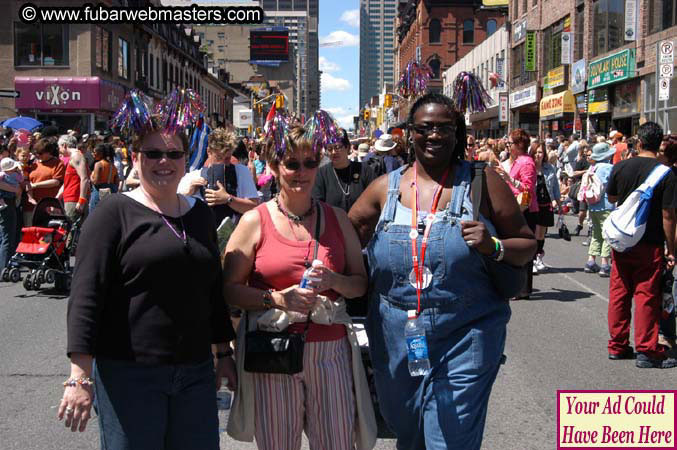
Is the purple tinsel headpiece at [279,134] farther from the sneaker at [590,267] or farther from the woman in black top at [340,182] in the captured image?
the sneaker at [590,267]

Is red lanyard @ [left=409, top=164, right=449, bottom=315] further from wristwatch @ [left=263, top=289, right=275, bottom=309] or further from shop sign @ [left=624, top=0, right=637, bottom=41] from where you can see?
shop sign @ [left=624, top=0, right=637, bottom=41]

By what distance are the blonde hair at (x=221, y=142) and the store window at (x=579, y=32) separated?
1180 inches

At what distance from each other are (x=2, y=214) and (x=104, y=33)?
27.1 m

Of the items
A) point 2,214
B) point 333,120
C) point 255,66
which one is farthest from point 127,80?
point 255,66

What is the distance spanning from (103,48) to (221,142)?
3155 centimetres

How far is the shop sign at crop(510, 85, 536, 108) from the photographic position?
4111 cm

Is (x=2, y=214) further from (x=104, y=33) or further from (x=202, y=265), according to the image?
(x=104, y=33)

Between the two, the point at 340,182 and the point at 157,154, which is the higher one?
the point at 157,154

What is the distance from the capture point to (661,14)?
79.3 ft

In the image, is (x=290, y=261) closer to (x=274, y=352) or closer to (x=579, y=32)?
(x=274, y=352)

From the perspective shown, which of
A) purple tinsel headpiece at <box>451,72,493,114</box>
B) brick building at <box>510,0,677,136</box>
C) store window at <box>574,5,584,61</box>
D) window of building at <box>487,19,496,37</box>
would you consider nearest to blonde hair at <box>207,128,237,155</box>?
purple tinsel headpiece at <box>451,72,493,114</box>

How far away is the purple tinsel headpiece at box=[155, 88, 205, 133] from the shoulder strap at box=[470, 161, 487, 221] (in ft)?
4.07

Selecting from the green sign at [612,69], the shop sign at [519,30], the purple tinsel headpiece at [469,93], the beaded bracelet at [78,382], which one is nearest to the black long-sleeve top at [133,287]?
the beaded bracelet at [78,382]

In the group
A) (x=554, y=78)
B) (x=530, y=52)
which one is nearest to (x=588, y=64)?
(x=554, y=78)
